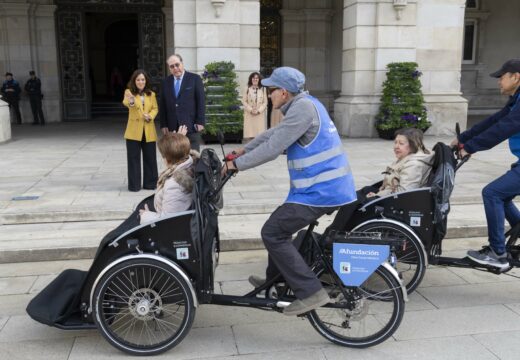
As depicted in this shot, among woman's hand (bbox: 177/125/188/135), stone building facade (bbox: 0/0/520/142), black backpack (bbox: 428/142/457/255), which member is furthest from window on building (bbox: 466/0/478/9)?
black backpack (bbox: 428/142/457/255)

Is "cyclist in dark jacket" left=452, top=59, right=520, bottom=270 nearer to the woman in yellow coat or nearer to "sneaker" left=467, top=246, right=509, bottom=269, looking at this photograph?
"sneaker" left=467, top=246, right=509, bottom=269

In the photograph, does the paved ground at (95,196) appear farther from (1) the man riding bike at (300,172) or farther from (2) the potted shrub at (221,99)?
(1) the man riding bike at (300,172)

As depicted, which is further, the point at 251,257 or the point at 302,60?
the point at 302,60

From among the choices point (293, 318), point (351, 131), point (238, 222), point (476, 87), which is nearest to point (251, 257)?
point (238, 222)

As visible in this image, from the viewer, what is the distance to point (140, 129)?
7180mm

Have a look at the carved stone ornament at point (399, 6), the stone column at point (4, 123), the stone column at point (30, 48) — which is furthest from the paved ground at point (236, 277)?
the stone column at point (30, 48)

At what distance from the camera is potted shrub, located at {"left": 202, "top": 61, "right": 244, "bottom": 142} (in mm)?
11203

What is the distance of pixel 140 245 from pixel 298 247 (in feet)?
3.43

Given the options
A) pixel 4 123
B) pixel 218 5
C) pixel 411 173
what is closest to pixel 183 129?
pixel 411 173

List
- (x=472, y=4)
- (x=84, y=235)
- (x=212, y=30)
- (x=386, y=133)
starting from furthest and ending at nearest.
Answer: (x=472, y=4) → (x=386, y=133) → (x=212, y=30) → (x=84, y=235)

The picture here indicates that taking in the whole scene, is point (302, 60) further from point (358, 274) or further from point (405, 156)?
point (358, 274)

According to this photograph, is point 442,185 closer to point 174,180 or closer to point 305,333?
point 305,333

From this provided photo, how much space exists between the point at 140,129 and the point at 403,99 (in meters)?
6.76

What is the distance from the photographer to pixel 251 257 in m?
5.28
